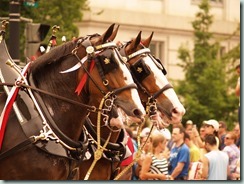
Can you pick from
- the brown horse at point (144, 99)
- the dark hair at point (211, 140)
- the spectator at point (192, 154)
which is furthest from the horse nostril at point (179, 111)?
the spectator at point (192, 154)

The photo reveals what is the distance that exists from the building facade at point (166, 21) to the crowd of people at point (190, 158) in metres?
14.3

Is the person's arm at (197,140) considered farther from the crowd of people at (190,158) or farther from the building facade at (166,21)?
the building facade at (166,21)

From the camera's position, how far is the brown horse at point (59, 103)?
33.4 feet

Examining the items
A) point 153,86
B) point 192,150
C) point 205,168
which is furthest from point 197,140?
point 153,86

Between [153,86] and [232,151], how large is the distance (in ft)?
21.3

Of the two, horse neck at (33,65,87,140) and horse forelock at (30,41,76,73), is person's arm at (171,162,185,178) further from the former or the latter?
horse forelock at (30,41,76,73)

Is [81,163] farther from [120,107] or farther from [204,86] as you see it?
[204,86]

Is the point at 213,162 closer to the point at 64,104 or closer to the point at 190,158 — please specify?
the point at 190,158

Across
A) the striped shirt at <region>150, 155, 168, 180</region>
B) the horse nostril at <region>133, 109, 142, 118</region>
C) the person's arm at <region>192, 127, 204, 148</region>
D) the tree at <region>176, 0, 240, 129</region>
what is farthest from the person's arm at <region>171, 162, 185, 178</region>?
the tree at <region>176, 0, 240, 129</region>

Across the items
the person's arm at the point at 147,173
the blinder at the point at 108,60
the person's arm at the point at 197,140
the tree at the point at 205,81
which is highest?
the blinder at the point at 108,60

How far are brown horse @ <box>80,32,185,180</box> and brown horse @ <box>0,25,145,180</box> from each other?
0.86m

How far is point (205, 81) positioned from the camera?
30281 millimetres

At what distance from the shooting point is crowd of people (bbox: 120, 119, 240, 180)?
54.5 feet

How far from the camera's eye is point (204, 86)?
30.5 m
